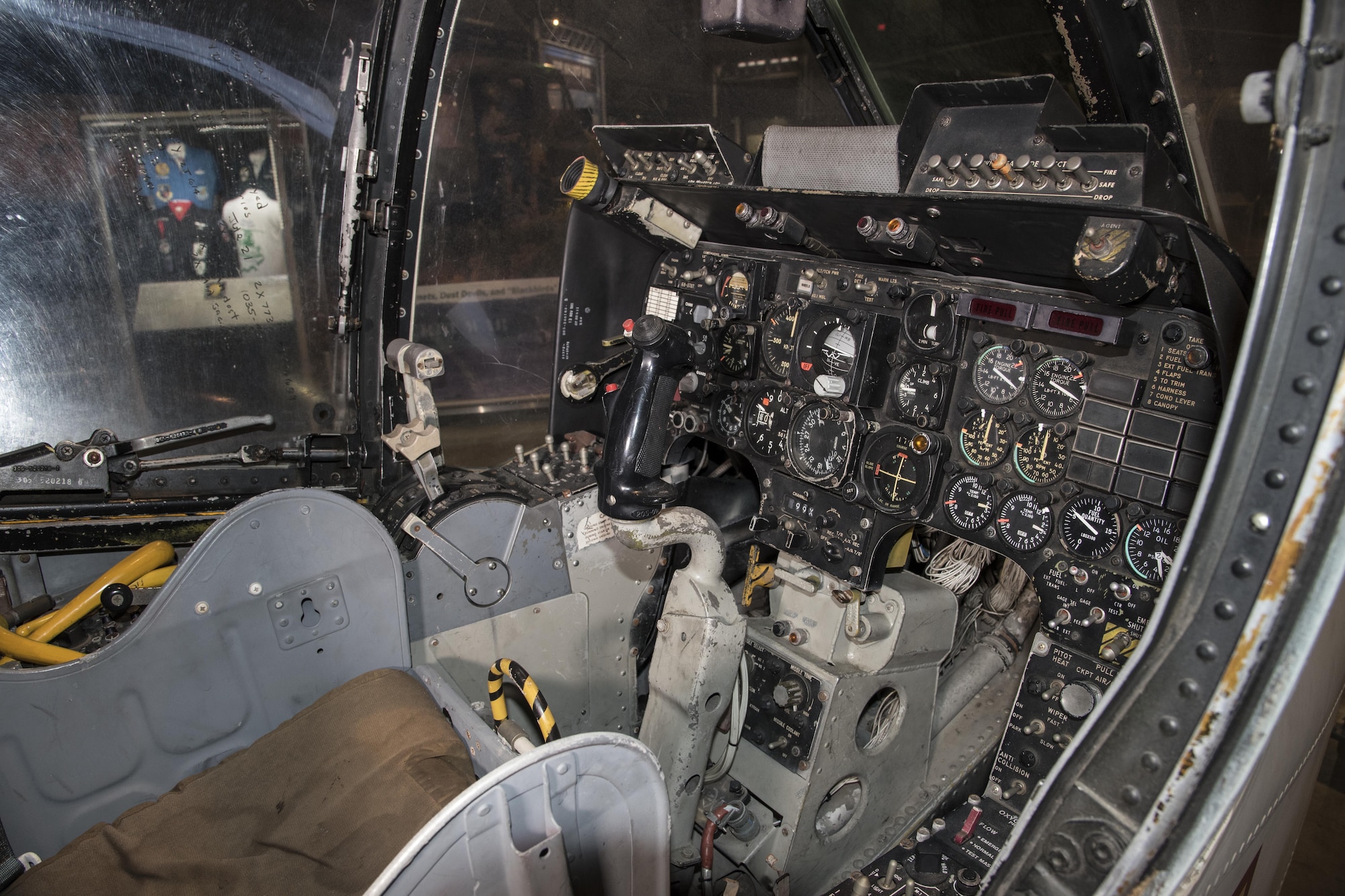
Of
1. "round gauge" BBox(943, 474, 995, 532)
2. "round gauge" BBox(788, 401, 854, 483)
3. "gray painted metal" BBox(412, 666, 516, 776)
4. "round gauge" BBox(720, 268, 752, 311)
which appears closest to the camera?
"gray painted metal" BBox(412, 666, 516, 776)

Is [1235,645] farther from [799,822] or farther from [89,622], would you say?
[89,622]

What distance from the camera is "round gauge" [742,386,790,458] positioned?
2719 mm

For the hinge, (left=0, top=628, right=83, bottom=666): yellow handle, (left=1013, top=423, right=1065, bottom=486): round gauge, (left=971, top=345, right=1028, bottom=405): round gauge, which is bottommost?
(left=0, top=628, right=83, bottom=666): yellow handle

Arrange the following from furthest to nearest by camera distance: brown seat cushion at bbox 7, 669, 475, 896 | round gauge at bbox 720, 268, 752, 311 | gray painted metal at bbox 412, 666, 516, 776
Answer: round gauge at bbox 720, 268, 752, 311, gray painted metal at bbox 412, 666, 516, 776, brown seat cushion at bbox 7, 669, 475, 896

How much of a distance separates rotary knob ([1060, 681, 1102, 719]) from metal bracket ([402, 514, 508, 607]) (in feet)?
5.33

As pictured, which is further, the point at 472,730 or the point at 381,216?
the point at 381,216

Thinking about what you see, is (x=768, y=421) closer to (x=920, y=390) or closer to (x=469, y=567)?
(x=920, y=390)

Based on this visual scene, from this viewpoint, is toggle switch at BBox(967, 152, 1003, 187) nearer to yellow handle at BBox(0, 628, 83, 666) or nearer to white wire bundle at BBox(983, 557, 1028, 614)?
white wire bundle at BBox(983, 557, 1028, 614)

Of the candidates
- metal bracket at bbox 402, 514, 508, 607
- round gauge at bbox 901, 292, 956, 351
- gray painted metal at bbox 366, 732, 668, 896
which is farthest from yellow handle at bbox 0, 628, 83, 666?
round gauge at bbox 901, 292, 956, 351

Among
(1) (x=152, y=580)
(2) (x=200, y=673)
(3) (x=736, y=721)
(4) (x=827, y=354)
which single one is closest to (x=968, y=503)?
(4) (x=827, y=354)

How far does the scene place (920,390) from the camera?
240 centimetres

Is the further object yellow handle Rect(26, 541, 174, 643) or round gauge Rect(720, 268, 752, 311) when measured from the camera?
round gauge Rect(720, 268, 752, 311)

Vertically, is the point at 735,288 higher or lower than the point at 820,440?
higher

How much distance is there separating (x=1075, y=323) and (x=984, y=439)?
40 centimetres
